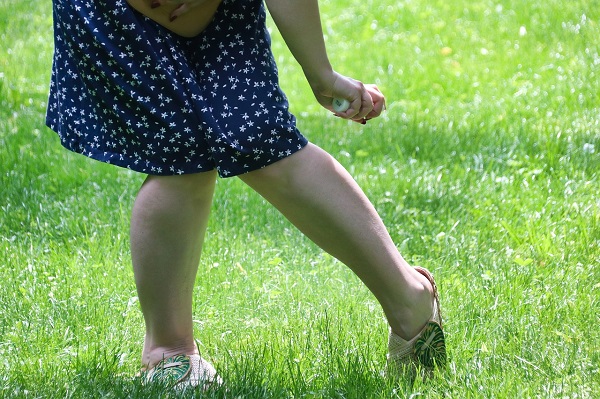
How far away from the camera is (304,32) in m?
2.07

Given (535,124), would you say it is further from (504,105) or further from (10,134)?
(10,134)

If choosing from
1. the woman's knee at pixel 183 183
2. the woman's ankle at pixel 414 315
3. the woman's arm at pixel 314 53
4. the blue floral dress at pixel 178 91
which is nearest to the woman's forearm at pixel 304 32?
the woman's arm at pixel 314 53

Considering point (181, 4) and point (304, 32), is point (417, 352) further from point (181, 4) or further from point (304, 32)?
point (181, 4)

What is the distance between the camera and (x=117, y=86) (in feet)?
6.88

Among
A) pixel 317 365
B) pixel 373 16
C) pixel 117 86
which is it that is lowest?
pixel 373 16

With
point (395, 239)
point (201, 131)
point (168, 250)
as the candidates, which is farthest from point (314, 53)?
point (395, 239)

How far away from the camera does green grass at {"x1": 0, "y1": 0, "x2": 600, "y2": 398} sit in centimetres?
→ 229

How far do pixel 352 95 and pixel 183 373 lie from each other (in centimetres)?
83

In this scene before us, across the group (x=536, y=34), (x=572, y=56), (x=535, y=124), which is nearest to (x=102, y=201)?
(x=535, y=124)

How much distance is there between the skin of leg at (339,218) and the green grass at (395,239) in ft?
0.73

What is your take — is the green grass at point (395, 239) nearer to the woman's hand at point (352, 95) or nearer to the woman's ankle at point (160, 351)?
the woman's ankle at point (160, 351)

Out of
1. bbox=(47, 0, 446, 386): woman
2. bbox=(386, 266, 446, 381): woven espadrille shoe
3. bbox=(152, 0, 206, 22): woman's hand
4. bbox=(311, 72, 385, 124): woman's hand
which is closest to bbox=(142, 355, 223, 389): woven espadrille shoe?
bbox=(47, 0, 446, 386): woman

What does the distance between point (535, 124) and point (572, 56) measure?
1.39 m

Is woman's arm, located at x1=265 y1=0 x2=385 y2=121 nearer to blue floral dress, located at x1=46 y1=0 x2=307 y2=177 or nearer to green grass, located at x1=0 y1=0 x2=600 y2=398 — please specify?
blue floral dress, located at x1=46 y1=0 x2=307 y2=177
